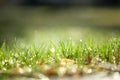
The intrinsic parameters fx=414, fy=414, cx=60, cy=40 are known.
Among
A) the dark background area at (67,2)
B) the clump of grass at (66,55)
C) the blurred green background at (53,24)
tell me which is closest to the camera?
the clump of grass at (66,55)

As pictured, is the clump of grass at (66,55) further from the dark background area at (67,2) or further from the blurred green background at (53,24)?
the dark background area at (67,2)

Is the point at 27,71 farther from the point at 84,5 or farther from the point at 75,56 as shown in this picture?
the point at 84,5

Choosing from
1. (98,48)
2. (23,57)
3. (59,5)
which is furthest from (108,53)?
(59,5)

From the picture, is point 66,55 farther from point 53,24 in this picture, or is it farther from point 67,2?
point 67,2

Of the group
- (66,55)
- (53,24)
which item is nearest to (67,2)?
(53,24)

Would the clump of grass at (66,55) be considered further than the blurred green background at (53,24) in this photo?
No

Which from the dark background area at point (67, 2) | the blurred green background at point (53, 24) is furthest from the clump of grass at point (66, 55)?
the dark background area at point (67, 2)

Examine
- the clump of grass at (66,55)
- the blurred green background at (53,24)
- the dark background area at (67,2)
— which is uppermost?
the dark background area at (67,2)

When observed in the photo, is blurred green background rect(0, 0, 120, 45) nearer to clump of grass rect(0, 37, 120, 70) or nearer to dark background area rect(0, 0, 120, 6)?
dark background area rect(0, 0, 120, 6)

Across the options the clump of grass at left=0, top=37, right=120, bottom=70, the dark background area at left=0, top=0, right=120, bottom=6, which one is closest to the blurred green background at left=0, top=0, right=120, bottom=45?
the dark background area at left=0, top=0, right=120, bottom=6

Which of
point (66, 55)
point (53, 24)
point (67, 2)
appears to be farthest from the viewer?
point (67, 2)

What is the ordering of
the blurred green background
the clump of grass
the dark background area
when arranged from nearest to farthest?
the clump of grass
the blurred green background
the dark background area
